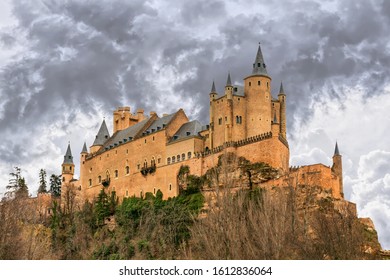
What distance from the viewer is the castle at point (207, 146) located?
230 feet

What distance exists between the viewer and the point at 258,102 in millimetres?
73625

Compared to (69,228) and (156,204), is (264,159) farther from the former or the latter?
(69,228)

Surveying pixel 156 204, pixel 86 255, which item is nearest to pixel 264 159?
pixel 156 204

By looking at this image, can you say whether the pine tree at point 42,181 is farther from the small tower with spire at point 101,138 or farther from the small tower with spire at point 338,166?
the small tower with spire at point 338,166

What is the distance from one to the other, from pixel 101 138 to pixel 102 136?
1.61ft

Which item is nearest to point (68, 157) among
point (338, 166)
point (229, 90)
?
point (229, 90)

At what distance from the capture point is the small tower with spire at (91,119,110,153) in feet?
323

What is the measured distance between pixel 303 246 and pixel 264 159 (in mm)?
31415

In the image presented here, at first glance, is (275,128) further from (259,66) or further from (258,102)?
(259,66)

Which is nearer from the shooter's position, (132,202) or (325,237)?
(325,237)

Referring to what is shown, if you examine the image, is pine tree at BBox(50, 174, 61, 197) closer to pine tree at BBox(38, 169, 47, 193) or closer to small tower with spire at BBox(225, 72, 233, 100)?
pine tree at BBox(38, 169, 47, 193)

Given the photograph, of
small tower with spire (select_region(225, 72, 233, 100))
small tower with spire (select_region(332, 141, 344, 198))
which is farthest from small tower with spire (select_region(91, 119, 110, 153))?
small tower with spire (select_region(332, 141, 344, 198))

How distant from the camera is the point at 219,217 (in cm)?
4028

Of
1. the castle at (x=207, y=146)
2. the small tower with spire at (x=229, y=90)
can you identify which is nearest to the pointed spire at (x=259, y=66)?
the castle at (x=207, y=146)
